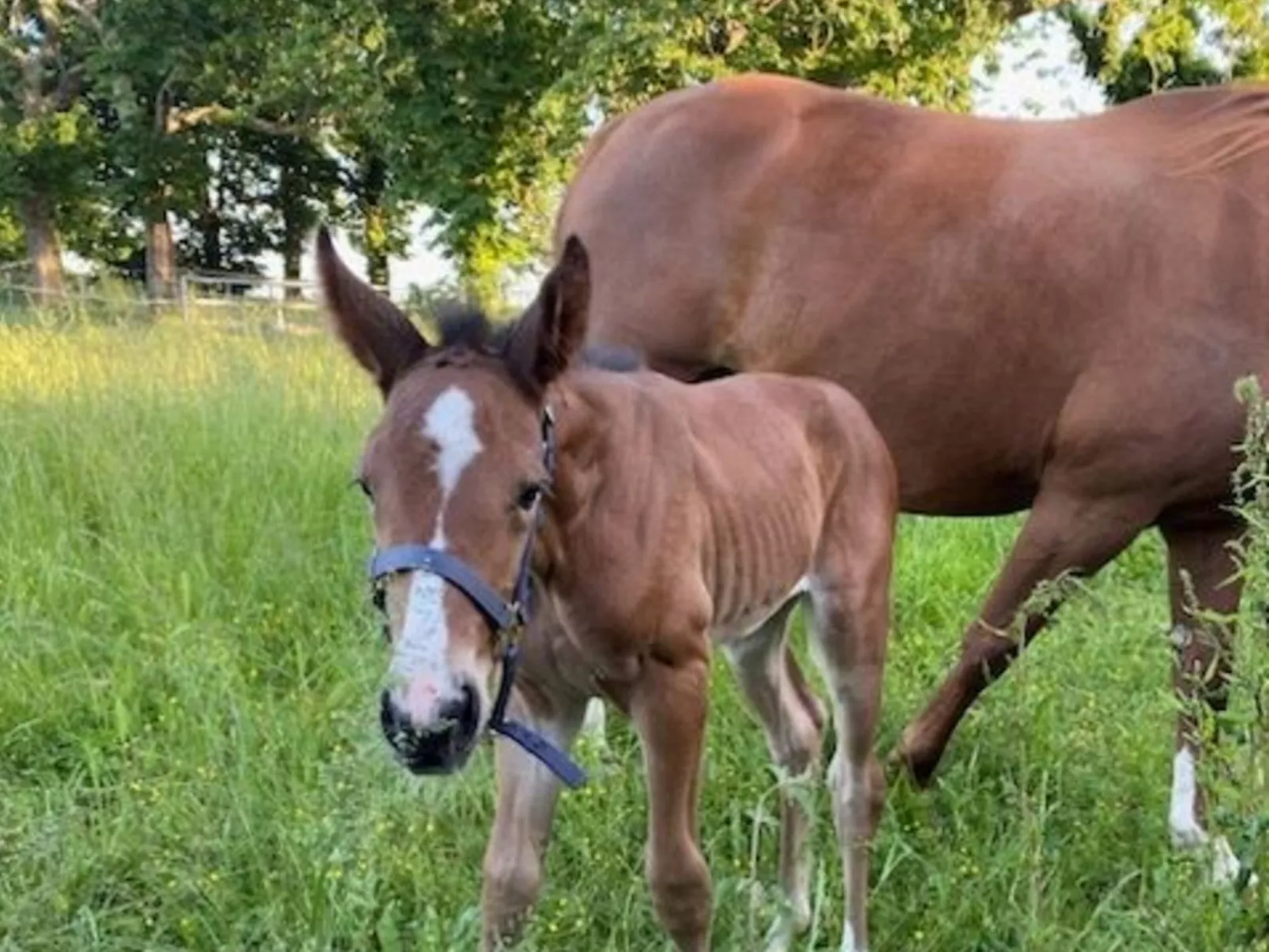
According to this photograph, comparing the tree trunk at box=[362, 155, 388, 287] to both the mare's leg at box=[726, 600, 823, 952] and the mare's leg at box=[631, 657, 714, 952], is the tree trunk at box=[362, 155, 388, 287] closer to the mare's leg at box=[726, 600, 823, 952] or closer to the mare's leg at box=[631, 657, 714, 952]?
the mare's leg at box=[726, 600, 823, 952]

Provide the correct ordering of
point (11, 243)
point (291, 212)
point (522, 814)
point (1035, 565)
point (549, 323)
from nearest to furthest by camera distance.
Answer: point (549, 323), point (522, 814), point (1035, 565), point (291, 212), point (11, 243)

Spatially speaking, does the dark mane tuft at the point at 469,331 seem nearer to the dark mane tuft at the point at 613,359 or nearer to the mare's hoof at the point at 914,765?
the dark mane tuft at the point at 613,359

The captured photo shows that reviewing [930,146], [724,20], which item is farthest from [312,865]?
[724,20]

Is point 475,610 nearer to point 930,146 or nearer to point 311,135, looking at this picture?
point 930,146

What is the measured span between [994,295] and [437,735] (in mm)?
2354

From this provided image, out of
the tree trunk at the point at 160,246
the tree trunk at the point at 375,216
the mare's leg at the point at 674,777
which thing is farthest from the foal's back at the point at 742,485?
the tree trunk at the point at 160,246

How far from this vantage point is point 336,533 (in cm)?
481

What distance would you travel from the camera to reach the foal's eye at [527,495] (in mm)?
2025

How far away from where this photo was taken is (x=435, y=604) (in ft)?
6.18

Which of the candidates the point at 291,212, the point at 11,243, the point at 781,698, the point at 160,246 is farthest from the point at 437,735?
the point at 11,243

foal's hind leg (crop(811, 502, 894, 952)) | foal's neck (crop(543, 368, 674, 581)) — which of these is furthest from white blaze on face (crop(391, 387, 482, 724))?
foal's hind leg (crop(811, 502, 894, 952))

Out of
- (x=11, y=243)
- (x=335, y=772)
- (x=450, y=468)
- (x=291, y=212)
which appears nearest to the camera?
(x=450, y=468)

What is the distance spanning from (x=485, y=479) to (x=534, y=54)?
15.5 metres

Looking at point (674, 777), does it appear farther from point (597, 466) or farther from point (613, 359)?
point (613, 359)
